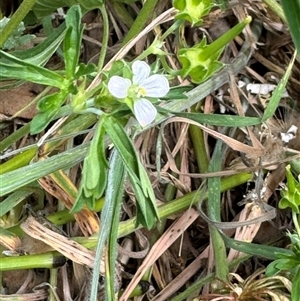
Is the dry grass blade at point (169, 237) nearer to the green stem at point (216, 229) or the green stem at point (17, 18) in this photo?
the green stem at point (216, 229)

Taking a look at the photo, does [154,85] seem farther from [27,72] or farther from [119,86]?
[27,72]

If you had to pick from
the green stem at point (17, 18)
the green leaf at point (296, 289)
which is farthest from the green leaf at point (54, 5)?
the green leaf at point (296, 289)

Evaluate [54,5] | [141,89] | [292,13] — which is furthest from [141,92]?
[54,5]

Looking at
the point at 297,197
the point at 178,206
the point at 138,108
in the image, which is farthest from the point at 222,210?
the point at 138,108

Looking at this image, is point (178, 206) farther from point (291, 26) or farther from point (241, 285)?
point (291, 26)

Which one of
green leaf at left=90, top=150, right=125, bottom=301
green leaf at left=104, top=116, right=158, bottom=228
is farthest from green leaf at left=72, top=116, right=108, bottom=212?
green leaf at left=90, top=150, right=125, bottom=301

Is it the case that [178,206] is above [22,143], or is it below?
below

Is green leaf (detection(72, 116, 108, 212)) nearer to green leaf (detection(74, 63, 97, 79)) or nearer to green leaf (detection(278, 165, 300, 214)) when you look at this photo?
green leaf (detection(74, 63, 97, 79))
